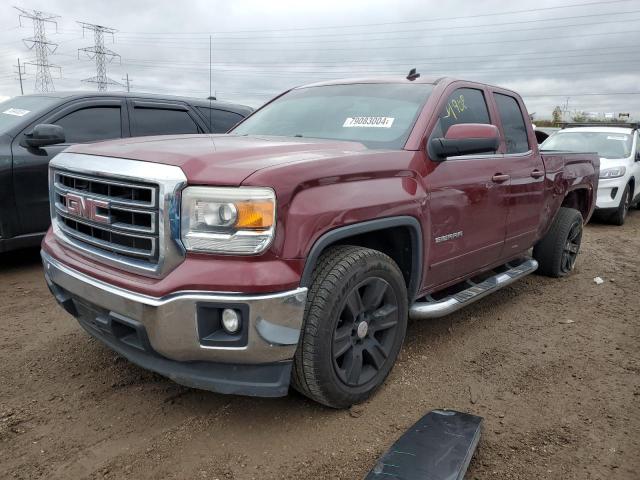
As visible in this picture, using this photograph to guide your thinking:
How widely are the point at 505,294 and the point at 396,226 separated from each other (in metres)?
2.62

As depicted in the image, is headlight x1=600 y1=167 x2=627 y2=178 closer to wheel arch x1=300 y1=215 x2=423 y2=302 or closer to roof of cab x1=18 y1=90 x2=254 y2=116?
roof of cab x1=18 y1=90 x2=254 y2=116

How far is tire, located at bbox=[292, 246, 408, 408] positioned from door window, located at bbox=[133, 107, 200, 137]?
13.2ft

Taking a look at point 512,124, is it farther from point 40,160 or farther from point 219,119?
point 40,160

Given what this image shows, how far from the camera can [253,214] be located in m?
2.17

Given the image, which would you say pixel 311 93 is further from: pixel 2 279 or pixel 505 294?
pixel 2 279

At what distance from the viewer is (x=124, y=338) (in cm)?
243

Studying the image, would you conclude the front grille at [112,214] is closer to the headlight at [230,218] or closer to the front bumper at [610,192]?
the headlight at [230,218]

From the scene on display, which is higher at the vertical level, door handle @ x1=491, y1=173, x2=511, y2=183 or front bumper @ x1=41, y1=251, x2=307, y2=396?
door handle @ x1=491, y1=173, x2=511, y2=183

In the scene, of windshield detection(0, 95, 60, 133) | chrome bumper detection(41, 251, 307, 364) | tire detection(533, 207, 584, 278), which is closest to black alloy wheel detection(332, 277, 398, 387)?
chrome bumper detection(41, 251, 307, 364)

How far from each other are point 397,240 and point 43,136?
3.35m

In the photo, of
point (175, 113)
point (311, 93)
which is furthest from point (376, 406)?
point (175, 113)

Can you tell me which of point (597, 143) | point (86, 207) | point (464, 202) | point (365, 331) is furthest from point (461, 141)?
point (597, 143)

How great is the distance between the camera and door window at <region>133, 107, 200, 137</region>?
5793 millimetres

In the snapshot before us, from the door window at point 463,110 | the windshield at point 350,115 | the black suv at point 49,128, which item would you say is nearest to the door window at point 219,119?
the black suv at point 49,128
